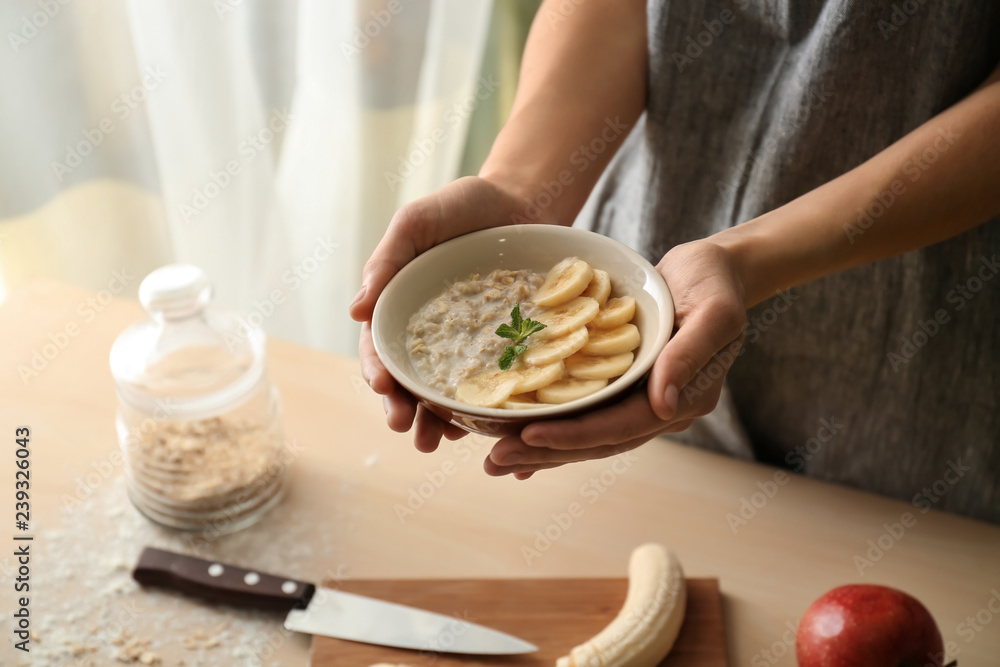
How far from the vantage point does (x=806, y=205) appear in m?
1.09

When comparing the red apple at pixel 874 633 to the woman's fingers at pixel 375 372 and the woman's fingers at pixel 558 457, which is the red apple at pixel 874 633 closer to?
the woman's fingers at pixel 558 457

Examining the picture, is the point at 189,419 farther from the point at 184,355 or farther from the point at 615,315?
the point at 615,315

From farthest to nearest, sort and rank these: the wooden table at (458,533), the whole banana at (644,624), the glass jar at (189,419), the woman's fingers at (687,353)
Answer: the glass jar at (189,419), the wooden table at (458,533), the whole banana at (644,624), the woman's fingers at (687,353)

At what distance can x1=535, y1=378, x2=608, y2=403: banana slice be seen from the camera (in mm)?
903

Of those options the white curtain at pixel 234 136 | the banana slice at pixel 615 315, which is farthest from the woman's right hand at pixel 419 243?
the white curtain at pixel 234 136

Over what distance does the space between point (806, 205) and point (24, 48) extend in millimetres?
1299

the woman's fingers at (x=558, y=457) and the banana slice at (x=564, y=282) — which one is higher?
the banana slice at (x=564, y=282)

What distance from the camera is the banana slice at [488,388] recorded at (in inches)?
35.4

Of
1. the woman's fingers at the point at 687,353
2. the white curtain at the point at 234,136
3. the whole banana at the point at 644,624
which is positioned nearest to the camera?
the woman's fingers at the point at 687,353

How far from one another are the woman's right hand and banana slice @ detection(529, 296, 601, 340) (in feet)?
0.51

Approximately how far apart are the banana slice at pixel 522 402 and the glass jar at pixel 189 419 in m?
0.55

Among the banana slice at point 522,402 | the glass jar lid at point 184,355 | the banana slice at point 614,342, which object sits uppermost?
the banana slice at point 614,342

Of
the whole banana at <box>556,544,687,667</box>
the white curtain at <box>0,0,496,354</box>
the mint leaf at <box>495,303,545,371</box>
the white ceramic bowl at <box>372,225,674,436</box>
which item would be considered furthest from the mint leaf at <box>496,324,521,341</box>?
the white curtain at <box>0,0,496,354</box>

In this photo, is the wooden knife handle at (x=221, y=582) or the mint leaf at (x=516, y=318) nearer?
the mint leaf at (x=516, y=318)
